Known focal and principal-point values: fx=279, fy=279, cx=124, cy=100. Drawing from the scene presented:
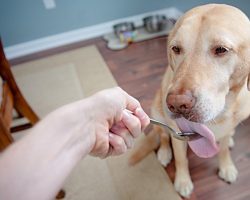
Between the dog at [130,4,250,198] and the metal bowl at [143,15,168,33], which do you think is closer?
the dog at [130,4,250,198]

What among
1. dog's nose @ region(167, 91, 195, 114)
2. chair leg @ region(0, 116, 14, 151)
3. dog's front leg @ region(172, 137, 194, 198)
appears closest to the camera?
dog's nose @ region(167, 91, 195, 114)

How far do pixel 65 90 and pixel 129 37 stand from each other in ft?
2.94

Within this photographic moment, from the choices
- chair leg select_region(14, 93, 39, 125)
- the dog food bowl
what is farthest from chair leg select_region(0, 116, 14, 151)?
the dog food bowl

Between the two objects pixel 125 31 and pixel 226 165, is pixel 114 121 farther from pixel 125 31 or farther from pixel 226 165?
pixel 125 31

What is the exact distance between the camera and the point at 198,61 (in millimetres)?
933

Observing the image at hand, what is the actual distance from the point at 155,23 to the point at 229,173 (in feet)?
5.99

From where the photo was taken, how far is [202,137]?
1053 mm

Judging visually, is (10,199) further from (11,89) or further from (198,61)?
(11,89)

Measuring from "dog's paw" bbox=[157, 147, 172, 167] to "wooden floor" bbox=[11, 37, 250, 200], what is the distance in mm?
33

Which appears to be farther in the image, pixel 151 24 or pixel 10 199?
pixel 151 24

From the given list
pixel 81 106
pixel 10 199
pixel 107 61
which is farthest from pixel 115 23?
pixel 10 199

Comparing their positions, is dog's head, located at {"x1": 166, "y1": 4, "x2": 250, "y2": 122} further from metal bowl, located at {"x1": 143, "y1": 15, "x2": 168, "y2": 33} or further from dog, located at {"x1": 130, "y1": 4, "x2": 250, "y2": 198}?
metal bowl, located at {"x1": 143, "y1": 15, "x2": 168, "y2": 33}

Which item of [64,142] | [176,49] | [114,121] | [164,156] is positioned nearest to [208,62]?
[176,49]

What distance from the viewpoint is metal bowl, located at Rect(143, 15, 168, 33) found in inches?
109
